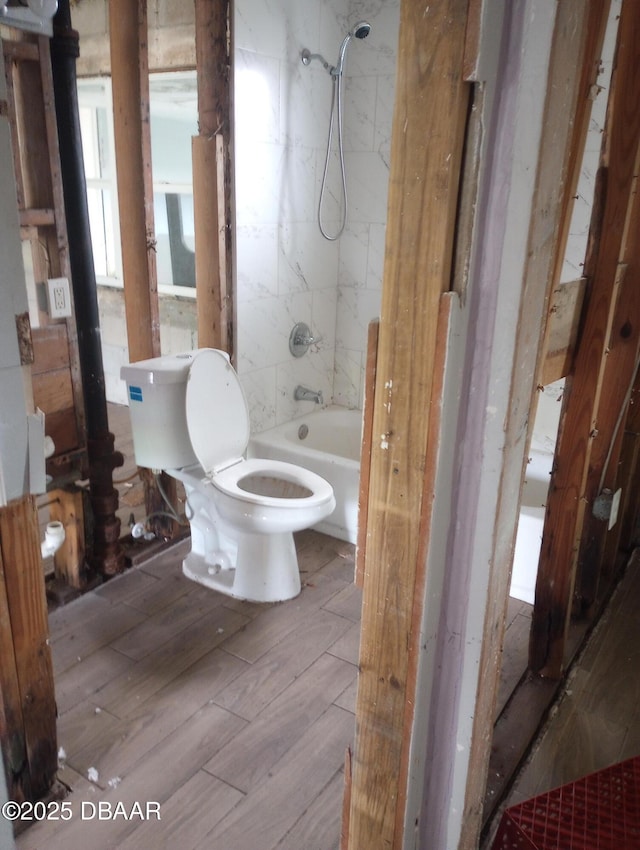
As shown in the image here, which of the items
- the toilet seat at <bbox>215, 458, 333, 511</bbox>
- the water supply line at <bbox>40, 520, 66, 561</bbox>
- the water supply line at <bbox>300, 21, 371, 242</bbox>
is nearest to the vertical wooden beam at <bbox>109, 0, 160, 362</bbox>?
the toilet seat at <bbox>215, 458, 333, 511</bbox>

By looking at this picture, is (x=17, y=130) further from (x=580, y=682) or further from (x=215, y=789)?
(x=580, y=682)

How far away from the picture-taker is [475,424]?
82 cm

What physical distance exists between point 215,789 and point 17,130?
1.91m

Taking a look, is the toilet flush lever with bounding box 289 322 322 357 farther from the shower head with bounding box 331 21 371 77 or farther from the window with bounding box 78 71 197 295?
the shower head with bounding box 331 21 371 77

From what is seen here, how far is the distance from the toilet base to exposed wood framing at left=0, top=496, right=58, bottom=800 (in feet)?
3.09

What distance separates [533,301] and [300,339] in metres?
2.50

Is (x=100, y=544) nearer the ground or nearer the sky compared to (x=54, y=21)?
nearer the ground

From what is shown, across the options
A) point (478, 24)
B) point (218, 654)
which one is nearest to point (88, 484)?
point (218, 654)

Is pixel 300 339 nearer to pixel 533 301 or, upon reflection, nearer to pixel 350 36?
pixel 350 36

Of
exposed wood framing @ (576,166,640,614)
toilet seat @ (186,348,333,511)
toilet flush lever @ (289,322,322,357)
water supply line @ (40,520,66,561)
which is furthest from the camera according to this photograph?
toilet flush lever @ (289,322,322,357)

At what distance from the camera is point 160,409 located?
7.59ft

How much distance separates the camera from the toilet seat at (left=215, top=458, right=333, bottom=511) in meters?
2.30

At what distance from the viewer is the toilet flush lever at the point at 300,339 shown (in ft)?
10.5

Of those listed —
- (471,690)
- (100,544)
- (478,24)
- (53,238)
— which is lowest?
(100,544)
